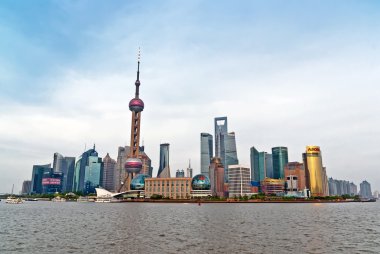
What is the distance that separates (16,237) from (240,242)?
43.9 metres

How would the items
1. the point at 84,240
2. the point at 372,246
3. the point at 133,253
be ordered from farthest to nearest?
the point at 84,240
the point at 372,246
the point at 133,253

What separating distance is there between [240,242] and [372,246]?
2219cm

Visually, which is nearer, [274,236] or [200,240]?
[200,240]

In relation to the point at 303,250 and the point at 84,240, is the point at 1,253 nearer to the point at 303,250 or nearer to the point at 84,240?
the point at 84,240

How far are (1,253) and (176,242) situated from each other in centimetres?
2765

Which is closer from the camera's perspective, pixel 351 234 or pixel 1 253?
pixel 1 253

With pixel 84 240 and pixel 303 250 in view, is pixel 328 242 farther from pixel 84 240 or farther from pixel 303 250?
pixel 84 240

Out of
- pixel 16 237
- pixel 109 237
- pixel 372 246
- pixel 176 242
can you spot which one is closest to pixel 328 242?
pixel 372 246

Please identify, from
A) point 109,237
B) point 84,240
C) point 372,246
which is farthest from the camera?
point 109,237

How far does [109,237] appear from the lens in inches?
2500

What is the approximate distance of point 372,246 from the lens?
54688 mm

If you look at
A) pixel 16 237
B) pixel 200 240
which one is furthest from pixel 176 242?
pixel 16 237

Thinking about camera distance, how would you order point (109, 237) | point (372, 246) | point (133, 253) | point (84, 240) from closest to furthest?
point (133, 253) < point (372, 246) < point (84, 240) < point (109, 237)

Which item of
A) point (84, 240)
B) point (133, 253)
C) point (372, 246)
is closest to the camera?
point (133, 253)
